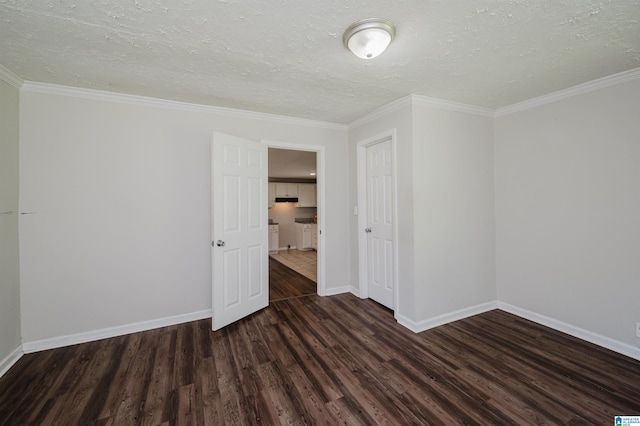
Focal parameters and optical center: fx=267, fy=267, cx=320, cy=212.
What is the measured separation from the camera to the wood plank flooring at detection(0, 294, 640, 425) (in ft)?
5.51

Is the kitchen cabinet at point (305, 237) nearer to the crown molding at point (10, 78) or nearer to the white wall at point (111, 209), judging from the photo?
the white wall at point (111, 209)

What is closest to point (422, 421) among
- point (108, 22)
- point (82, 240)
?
point (108, 22)

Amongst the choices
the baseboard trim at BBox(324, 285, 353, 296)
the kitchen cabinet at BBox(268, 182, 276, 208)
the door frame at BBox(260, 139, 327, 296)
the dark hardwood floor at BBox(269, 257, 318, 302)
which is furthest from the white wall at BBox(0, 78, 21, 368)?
the kitchen cabinet at BBox(268, 182, 276, 208)

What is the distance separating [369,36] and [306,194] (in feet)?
23.0

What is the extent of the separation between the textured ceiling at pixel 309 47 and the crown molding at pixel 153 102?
10 cm

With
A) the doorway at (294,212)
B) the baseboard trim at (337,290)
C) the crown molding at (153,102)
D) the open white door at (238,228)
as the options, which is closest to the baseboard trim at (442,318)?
the baseboard trim at (337,290)

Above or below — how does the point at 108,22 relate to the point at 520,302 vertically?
above

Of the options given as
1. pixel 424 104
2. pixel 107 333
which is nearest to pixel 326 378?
pixel 107 333

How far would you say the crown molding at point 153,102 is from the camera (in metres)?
2.44

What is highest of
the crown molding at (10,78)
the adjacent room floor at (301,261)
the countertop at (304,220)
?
the crown molding at (10,78)

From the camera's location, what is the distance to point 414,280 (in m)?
2.77

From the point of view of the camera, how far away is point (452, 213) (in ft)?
9.80

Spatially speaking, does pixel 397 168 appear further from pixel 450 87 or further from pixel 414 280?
pixel 414 280

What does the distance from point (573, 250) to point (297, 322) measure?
114 inches
